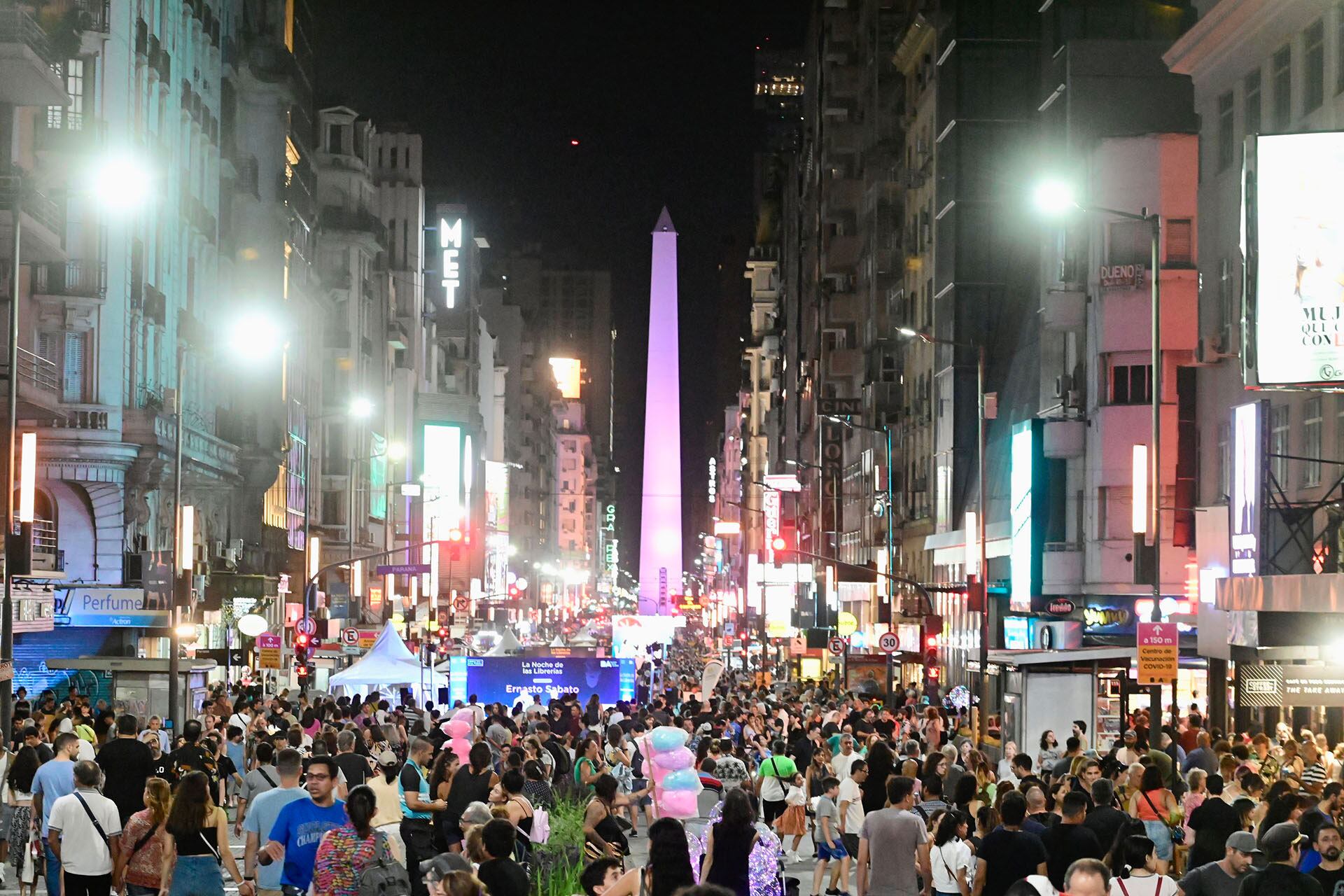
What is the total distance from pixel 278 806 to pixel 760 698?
30.8 m

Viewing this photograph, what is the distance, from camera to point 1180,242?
154ft

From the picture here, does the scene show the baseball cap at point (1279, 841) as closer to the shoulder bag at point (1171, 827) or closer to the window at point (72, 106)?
the shoulder bag at point (1171, 827)

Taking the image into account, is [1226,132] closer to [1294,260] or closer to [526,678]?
[1294,260]

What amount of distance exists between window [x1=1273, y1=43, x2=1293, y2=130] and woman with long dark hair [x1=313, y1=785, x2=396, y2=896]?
2612cm

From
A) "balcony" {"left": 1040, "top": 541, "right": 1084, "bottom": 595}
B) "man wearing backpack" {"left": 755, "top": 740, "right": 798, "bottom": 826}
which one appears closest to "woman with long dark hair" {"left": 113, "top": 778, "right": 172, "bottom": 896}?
"man wearing backpack" {"left": 755, "top": 740, "right": 798, "bottom": 826}

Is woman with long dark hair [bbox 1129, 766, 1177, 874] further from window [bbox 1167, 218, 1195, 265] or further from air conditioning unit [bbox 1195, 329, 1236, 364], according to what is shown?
window [bbox 1167, 218, 1195, 265]

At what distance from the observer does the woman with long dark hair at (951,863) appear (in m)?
15.9

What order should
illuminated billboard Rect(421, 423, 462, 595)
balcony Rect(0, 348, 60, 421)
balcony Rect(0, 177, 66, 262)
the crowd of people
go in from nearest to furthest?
the crowd of people
balcony Rect(0, 177, 66, 262)
balcony Rect(0, 348, 60, 421)
illuminated billboard Rect(421, 423, 462, 595)

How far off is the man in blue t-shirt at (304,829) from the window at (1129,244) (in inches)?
1457

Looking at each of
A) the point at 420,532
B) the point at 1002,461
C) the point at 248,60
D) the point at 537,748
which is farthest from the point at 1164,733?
the point at 420,532

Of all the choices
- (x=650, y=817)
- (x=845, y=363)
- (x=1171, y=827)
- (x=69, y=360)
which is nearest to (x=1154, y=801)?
(x=1171, y=827)

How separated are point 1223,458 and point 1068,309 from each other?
10.6 metres

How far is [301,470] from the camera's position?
79.3 m

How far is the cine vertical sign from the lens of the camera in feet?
87.8
